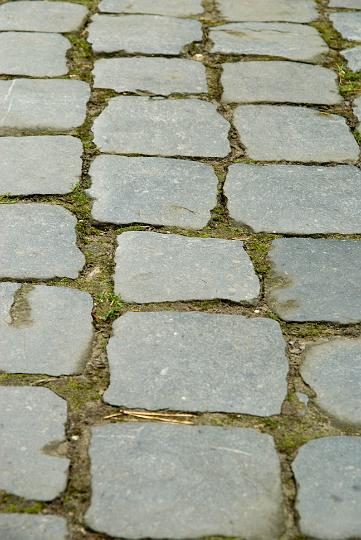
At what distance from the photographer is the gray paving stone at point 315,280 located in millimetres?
2553

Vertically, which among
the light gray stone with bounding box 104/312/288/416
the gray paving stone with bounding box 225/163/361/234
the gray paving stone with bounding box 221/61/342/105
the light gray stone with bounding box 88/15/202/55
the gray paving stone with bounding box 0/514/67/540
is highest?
the gray paving stone with bounding box 0/514/67/540

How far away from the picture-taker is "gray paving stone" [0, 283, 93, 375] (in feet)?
7.57

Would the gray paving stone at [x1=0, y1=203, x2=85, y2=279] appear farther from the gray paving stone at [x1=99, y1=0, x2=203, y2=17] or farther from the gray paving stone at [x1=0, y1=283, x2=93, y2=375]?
the gray paving stone at [x1=99, y1=0, x2=203, y2=17]

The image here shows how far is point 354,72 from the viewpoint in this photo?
393 centimetres

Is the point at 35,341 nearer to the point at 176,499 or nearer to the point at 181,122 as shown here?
the point at 176,499

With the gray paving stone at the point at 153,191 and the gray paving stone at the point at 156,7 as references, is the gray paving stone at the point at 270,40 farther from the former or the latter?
the gray paving stone at the point at 153,191

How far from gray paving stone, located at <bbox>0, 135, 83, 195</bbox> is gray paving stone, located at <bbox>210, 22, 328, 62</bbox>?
40.9 inches

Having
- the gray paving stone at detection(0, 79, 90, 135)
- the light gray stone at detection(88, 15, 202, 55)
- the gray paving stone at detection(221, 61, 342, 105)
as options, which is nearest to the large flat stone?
the gray paving stone at detection(0, 79, 90, 135)

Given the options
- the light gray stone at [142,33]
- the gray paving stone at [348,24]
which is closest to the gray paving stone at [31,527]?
the light gray stone at [142,33]

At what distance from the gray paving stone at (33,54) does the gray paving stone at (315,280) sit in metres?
1.43

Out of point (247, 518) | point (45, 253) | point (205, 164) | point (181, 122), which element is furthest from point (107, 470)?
point (181, 122)

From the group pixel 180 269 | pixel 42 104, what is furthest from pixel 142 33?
pixel 180 269

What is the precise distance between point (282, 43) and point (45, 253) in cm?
185

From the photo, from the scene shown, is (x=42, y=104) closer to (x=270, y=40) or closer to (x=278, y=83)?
(x=278, y=83)
